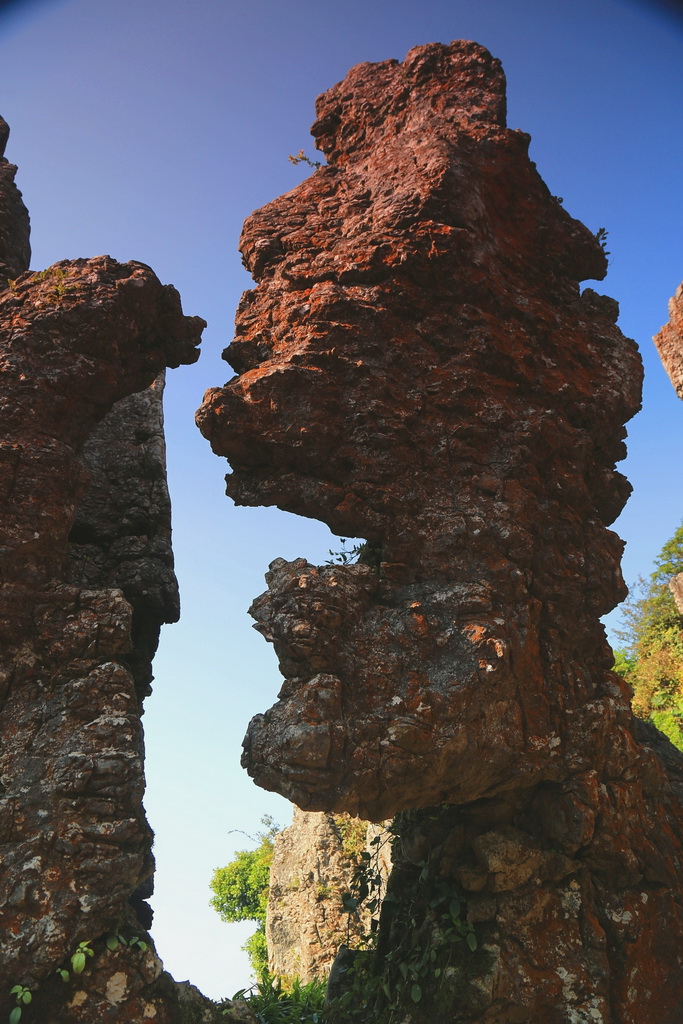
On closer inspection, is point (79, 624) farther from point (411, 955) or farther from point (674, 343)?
point (674, 343)

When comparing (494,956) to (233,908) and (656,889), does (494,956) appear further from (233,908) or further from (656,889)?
(233,908)

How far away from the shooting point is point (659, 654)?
16.4m

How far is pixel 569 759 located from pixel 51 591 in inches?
172

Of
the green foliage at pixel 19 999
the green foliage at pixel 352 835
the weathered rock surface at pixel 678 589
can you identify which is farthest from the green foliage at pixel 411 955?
the weathered rock surface at pixel 678 589

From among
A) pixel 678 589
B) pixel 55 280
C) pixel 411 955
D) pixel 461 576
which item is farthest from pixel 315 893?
pixel 55 280

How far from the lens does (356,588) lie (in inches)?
243

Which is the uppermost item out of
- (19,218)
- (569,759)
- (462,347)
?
(19,218)

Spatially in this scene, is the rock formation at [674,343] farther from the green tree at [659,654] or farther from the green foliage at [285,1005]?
the green foliage at [285,1005]

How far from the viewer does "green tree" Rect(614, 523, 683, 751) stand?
14.7m

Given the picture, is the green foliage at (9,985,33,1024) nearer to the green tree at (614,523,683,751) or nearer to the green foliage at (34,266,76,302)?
the green foliage at (34,266,76,302)

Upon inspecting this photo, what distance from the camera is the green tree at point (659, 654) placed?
1470 centimetres

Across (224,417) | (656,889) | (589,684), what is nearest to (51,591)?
(224,417)

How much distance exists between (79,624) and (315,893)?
8864 mm

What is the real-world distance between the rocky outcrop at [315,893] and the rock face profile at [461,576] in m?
5.86
